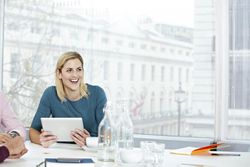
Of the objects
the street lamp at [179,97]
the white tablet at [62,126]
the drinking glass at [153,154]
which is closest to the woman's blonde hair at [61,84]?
the white tablet at [62,126]

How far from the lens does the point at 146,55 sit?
380 centimetres

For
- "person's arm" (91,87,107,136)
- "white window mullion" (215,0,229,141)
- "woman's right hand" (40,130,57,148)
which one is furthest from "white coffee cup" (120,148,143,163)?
"white window mullion" (215,0,229,141)

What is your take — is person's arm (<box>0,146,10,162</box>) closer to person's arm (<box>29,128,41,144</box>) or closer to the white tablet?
the white tablet

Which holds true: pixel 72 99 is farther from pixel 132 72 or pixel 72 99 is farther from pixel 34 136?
pixel 132 72

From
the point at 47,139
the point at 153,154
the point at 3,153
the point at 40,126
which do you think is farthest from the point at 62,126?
the point at 153,154

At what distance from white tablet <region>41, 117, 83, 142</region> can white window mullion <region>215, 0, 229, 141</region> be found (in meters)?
1.34

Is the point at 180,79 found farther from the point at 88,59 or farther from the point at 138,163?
the point at 138,163

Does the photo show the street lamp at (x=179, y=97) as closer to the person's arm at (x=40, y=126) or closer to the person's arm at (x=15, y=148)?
the person's arm at (x=40, y=126)

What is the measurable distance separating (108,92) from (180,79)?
25.5 inches

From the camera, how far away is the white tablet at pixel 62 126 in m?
2.55

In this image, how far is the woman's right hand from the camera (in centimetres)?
259

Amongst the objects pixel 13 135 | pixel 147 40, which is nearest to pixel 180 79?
pixel 147 40

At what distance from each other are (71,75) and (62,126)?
542 mm

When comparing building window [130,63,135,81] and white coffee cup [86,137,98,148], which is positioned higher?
building window [130,63,135,81]
